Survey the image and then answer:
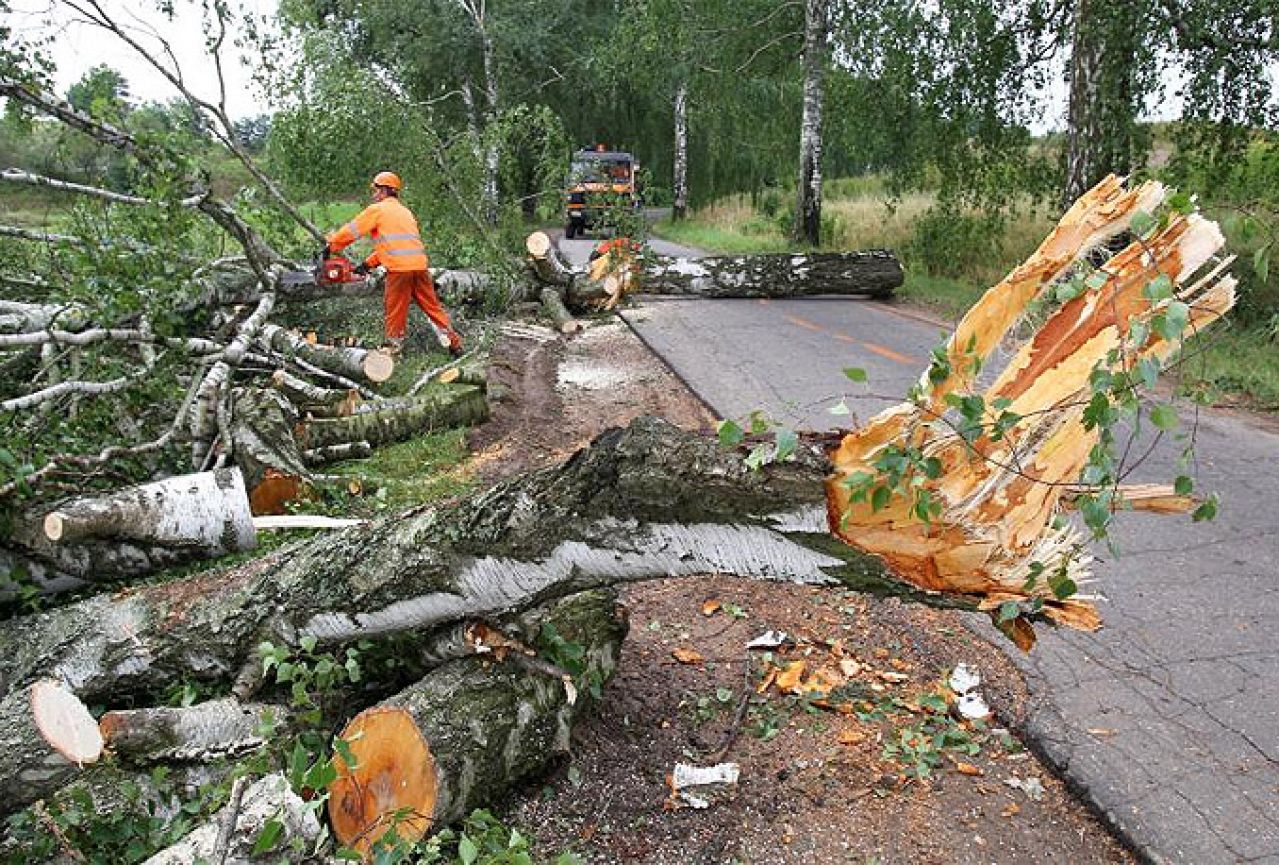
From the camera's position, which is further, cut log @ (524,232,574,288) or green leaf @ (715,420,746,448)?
cut log @ (524,232,574,288)

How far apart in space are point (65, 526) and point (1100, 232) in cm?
416

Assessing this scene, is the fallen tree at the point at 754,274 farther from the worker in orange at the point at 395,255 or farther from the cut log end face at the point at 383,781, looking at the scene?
the cut log end face at the point at 383,781

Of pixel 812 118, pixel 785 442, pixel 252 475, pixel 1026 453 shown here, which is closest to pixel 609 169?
pixel 812 118

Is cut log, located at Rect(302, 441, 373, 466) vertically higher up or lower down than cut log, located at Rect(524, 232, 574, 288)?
lower down

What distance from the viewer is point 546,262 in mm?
11867

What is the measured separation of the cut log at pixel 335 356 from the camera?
7.43 meters


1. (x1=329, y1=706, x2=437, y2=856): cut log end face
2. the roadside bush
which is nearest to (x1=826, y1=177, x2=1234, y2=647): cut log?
(x1=329, y1=706, x2=437, y2=856): cut log end face

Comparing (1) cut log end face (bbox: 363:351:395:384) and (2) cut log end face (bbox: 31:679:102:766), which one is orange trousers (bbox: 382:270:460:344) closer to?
(1) cut log end face (bbox: 363:351:395:384)

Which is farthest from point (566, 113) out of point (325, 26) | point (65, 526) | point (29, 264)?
point (65, 526)

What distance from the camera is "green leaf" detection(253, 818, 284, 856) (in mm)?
1955

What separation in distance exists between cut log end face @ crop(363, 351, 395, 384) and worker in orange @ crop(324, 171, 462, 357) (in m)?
0.93

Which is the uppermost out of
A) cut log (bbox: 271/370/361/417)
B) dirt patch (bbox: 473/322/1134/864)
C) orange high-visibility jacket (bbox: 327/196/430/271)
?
orange high-visibility jacket (bbox: 327/196/430/271)

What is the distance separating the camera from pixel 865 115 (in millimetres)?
14047

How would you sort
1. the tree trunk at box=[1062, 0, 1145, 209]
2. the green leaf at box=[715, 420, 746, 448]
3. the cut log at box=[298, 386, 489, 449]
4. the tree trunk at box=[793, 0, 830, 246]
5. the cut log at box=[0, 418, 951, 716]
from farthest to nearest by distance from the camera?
the tree trunk at box=[793, 0, 830, 246]
the tree trunk at box=[1062, 0, 1145, 209]
the cut log at box=[298, 386, 489, 449]
the cut log at box=[0, 418, 951, 716]
the green leaf at box=[715, 420, 746, 448]
